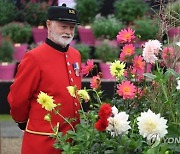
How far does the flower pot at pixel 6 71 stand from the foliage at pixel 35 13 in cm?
158

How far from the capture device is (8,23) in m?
10.1

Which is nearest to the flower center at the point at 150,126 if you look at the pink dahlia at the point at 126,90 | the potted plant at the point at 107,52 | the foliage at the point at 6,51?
the pink dahlia at the point at 126,90

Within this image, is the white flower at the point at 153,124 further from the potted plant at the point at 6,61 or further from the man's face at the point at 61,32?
the potted plant at the point at 6,61

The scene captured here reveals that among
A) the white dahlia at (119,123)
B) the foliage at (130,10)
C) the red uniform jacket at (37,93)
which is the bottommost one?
the foliage at (130,10)

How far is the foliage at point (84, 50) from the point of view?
878cm

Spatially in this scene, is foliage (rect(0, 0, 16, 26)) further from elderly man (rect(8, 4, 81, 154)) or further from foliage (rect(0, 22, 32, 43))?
elderly man (rect(8, 4, 81, 154))

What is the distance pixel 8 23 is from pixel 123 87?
7.76 m

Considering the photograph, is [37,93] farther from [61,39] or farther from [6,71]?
[6,71]

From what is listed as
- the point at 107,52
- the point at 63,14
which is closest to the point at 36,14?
the point at 107,52

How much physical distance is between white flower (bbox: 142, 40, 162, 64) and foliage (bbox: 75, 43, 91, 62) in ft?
20.0

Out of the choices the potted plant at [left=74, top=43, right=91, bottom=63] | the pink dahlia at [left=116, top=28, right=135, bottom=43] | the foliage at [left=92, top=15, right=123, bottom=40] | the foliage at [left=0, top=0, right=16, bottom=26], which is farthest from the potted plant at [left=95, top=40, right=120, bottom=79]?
the pink dahlia at [left=116, top=28, right=135, bottom=43]

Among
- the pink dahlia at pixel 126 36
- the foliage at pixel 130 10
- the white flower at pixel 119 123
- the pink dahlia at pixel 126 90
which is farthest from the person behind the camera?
the foliage at pixel 130 10

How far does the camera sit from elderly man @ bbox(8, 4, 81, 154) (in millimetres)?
3098

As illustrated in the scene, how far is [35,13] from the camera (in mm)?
9984
